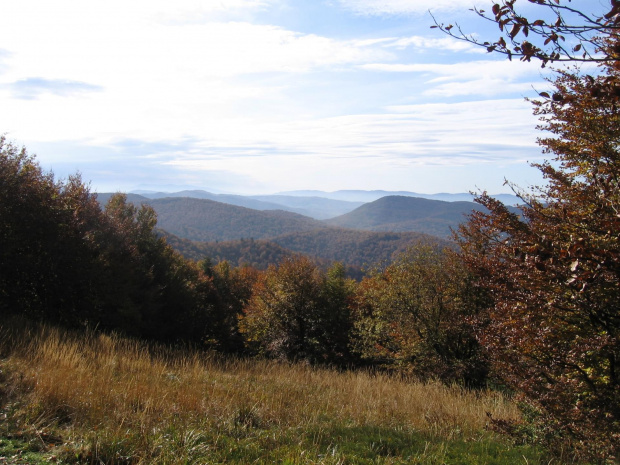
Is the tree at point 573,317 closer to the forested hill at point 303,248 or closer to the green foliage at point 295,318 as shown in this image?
the green foliage at point 295,318

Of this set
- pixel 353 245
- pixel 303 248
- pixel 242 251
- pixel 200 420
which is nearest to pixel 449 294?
pixel 200 420

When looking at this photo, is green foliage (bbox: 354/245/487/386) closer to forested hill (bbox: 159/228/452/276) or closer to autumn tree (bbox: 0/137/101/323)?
autumn tree (bbox: 0/137/101/323)

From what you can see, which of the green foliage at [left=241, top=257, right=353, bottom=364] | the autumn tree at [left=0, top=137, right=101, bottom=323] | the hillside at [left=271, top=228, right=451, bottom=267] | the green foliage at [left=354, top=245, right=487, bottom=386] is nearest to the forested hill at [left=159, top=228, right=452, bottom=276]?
the hillside at [left=271, top=228, right=451, bottom=267]

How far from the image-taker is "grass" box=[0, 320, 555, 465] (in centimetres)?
313

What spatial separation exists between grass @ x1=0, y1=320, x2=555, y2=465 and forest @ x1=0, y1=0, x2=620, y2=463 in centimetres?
12

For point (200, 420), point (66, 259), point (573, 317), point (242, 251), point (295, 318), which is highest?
point (573, 317)

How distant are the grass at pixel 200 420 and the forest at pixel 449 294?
0.12m

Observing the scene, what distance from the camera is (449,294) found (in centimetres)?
1486

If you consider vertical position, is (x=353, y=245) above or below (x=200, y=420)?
below

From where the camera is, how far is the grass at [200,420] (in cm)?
313

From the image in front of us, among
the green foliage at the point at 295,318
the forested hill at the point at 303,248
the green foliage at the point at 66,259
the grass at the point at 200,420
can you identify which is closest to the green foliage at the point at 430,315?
the green foliage at the point at 295,318

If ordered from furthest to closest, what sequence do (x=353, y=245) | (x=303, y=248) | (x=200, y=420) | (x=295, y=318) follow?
(x=303, y=248), (x=353, y=245), (x=295, y=318), (x=200, y=420)

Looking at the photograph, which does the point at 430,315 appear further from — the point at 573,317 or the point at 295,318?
the point at 573,317

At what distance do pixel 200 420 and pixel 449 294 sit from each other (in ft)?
41.8
